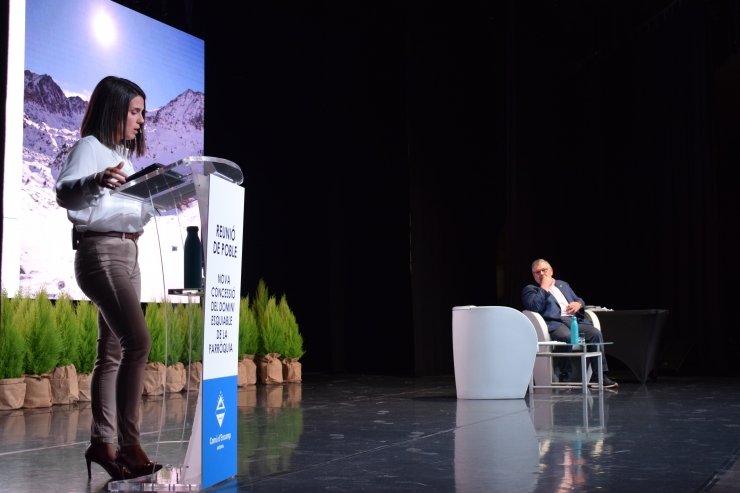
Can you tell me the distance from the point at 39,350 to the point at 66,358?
28 centimetres

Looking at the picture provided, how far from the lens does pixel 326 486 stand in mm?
2576

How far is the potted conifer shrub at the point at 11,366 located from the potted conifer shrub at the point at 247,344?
2.30 m

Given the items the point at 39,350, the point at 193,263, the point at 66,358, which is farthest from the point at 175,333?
the point at 66,358

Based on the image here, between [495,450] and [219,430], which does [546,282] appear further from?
[219,430]

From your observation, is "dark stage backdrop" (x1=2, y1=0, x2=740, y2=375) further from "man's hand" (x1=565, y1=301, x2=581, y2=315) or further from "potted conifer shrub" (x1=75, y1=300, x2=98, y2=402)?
"potted conifer shrub" (x1=75, y1=300, x2=98, y2=402)

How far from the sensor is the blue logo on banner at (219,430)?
96.0 inches

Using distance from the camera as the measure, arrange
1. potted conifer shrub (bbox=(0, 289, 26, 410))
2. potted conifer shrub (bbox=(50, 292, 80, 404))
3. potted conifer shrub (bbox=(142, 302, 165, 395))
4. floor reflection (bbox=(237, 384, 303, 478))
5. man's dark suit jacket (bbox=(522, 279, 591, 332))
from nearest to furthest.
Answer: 1. floor reflection (bbox=(237, 384, 303, 478))
2. potted conifer shrub (bbox=(0, 289, 26, 410))
3. potted conifer shrub (bbox=(50, 292, 80, 404))
4. potted conifer shrub (bbox=(142, 302, 165, 395))
5. man's dark suit jacket (bbox=(522, 279, 591, 332))

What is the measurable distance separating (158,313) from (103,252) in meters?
4.08

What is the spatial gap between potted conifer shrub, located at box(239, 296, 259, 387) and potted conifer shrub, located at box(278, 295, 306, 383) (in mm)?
339

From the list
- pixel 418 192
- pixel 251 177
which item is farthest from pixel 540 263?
pixel 251 177

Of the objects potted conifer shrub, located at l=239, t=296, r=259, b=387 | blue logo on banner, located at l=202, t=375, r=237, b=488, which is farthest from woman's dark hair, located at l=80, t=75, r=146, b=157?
potted conifer shrub, located at l=239, t=296, r=259, b=387

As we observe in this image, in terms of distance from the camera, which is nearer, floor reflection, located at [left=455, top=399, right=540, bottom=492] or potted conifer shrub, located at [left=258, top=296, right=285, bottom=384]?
floor reflection, located at [left=455, top=399, right=540, bottom=492]

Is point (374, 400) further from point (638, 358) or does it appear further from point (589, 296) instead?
point (589, 296)

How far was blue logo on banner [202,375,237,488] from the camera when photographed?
244 cm
